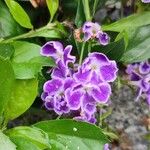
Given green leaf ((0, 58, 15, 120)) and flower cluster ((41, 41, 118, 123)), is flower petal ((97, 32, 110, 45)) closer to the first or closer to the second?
flower cluster ((41, 41, 118, 123))

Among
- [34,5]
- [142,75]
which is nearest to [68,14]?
[34,5]

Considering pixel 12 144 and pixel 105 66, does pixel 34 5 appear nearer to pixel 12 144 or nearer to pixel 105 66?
pixel 105 66

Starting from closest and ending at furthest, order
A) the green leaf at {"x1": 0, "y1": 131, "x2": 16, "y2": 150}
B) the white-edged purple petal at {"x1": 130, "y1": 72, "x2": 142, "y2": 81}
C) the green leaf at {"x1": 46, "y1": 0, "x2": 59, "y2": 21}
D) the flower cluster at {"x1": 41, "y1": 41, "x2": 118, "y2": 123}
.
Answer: the green leaf at {"x1": 0, "y1": 131, "x2": 16, "y2": 150} < the flower cluster at {"x1": 41, "y1": 41, "x2": 118, "y2": 123} < the green leaf at {"x1": 46, "y1": 0, "x2": 59, "y2": 21} < the white-edged purple petal at {"x1": 130, "y1": 72, "x2": 142, "y2": 81}

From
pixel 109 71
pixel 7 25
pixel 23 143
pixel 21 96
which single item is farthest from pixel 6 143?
pixel 7 25

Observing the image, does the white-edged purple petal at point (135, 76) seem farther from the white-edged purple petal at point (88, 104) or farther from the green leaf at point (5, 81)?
the green leaf at point (5, 81)

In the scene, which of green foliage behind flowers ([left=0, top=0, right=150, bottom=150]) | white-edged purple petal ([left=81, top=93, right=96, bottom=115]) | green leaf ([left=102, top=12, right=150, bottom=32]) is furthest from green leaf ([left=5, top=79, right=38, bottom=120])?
green leaf ([left=102, top=12, right=150, bottom=32])

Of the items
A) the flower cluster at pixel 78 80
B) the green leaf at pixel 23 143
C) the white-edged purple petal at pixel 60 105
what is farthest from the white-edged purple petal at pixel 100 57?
the green leaf at pixel 23 143

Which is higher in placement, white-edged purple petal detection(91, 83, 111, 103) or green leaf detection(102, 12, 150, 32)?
green leaf detection(102, 12, 150, 32)
